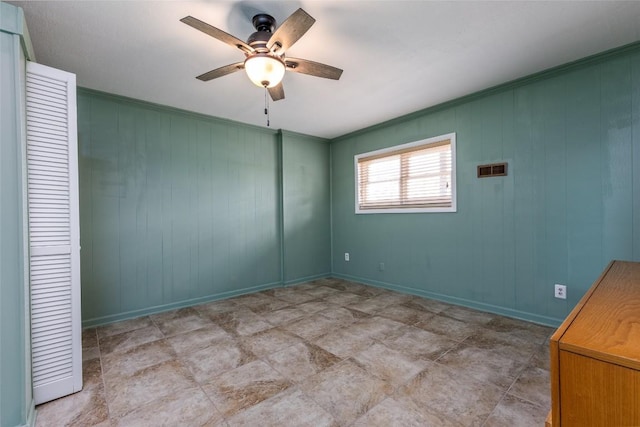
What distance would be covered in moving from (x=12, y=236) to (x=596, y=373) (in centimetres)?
244

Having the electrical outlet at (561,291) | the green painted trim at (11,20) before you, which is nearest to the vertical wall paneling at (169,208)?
the green painted trim at (11,20)

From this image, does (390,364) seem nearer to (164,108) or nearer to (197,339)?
(197,339)

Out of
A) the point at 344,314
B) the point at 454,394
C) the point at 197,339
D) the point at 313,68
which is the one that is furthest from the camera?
the point at 344,314

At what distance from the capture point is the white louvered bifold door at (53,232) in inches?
66.5

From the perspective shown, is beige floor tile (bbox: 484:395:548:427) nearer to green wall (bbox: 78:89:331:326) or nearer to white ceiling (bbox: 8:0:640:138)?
white ceiling (bbox: 8:0:640:138)

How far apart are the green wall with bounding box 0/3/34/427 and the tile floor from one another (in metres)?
0.27

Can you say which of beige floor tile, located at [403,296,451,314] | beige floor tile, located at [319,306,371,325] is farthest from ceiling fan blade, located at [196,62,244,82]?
beige floor tile, located at [403,296,451,314]

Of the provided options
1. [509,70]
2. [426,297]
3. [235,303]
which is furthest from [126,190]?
[509,70]

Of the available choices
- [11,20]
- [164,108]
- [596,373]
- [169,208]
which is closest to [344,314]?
[169,208]

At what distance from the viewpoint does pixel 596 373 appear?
2.38 feet

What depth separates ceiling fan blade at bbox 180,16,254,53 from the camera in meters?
1.49

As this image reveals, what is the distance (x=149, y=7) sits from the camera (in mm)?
1757

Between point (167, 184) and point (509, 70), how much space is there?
12.4ft

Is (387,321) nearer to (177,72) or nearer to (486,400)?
(486,400)
